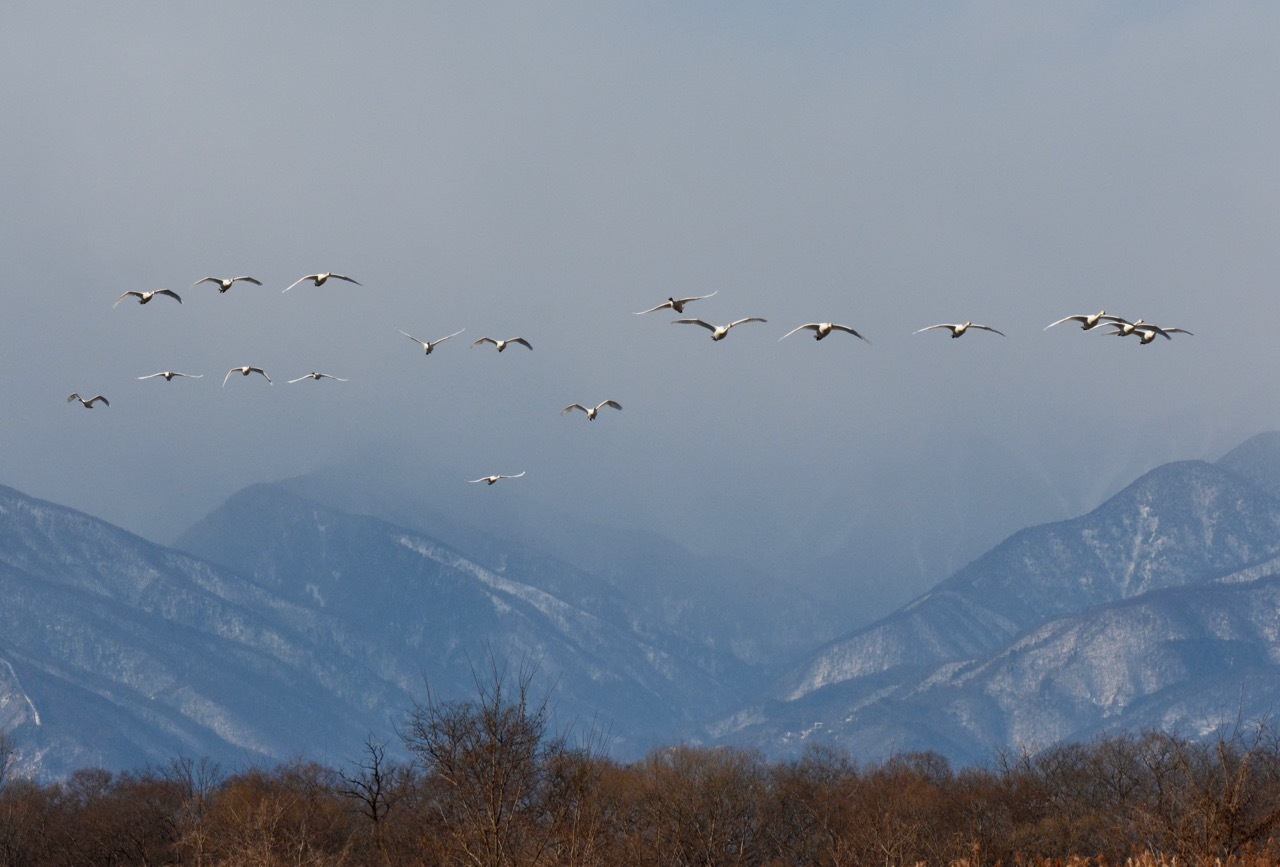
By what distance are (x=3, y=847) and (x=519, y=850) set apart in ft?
260

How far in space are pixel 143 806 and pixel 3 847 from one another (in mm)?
26472

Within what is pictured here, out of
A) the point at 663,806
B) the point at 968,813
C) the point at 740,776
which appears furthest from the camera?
the point at 740,776

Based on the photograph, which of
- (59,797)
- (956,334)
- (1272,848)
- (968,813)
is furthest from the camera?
(59,797)

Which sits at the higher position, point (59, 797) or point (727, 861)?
point (59, 797)

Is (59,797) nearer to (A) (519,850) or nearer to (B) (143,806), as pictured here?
(B) (143,806)

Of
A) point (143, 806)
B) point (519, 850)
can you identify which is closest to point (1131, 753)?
point (143, 806)

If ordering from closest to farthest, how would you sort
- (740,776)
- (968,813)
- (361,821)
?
1. (361,821)
2. (968,813)
3. (740,776)

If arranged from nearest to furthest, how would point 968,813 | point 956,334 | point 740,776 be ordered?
point 956,334 → point 968,813 → point 740,776

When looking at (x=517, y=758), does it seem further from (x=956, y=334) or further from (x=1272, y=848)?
(x=1272, y=848)

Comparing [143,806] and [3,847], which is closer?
[3,847]

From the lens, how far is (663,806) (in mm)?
109062

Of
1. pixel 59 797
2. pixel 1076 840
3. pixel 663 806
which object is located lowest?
pixel 1076 840

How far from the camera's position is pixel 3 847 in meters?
115

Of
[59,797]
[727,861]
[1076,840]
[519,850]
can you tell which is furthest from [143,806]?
[519,850]
